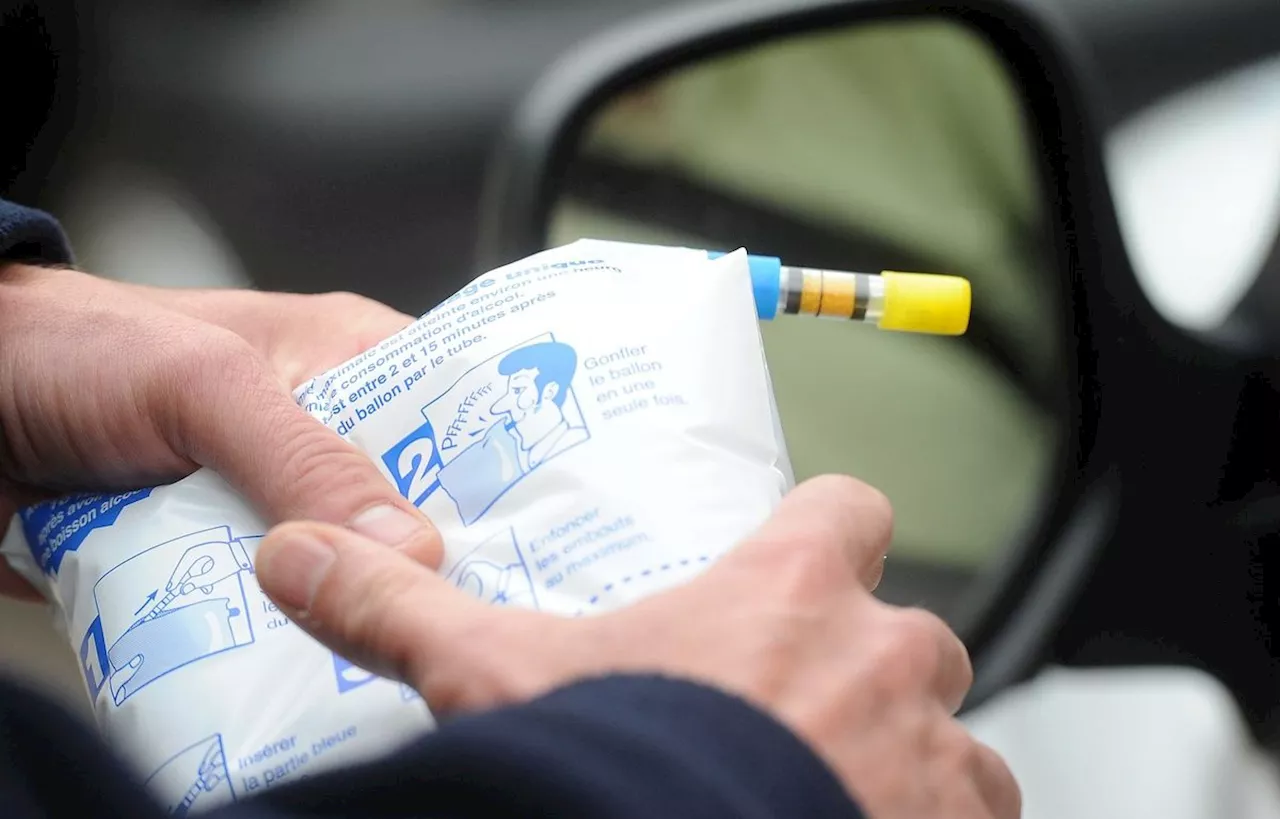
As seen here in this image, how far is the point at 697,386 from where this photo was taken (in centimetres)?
32

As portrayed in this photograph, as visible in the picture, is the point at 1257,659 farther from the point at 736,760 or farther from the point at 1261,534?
the point at 736,760

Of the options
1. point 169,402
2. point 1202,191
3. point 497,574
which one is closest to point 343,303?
point 169,402

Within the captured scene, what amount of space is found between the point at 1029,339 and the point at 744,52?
10.0 inches

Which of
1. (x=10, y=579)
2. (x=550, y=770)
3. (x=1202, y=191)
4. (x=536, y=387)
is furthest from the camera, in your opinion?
(x=1202, y=191)

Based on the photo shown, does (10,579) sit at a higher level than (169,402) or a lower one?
lower

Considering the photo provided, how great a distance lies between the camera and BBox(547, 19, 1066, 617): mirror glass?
26.3 inches

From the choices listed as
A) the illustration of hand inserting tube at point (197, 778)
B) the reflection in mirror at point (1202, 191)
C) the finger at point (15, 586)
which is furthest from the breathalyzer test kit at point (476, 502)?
the reflection in mirror at point (1202, 191)

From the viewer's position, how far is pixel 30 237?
0.47 m

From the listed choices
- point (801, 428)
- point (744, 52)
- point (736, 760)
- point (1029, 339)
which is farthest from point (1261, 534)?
point (736, 760)

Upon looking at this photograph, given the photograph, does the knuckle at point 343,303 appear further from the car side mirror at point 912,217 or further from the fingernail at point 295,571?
the fingernail at point 295,571

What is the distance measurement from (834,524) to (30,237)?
0.38 meters

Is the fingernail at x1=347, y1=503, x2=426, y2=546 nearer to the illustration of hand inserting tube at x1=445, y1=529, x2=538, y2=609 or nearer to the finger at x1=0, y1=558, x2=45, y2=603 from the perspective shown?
the illustration of hand inserting tube at x1=445, y1=529, x2=538, y2=609

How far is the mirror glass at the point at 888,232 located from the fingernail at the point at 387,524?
0.34 meters

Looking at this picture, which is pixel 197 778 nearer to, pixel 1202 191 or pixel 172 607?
pixel 172 607
